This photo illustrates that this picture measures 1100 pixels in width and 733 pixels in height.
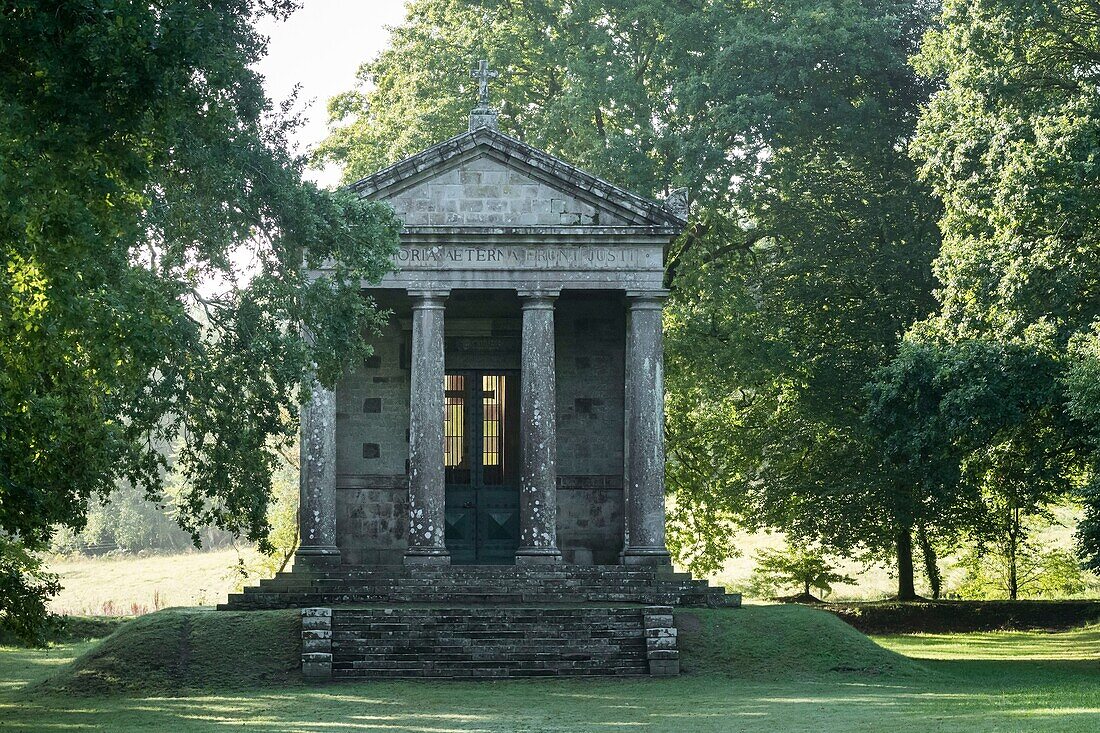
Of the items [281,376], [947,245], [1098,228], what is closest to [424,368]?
[281,376]

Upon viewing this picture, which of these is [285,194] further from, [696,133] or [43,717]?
[696,133]

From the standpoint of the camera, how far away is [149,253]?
19266mm

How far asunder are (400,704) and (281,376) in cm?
462

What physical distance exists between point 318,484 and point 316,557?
4.45 ft

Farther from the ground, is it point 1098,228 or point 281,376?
point 1098,228

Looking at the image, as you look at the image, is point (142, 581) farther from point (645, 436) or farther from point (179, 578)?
point (645, 436)

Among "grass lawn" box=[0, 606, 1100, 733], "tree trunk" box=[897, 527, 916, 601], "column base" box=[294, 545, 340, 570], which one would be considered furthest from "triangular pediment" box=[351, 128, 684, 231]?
"tree trunk" box=[897, 527, 916, 601]

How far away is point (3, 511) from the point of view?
14.2 m

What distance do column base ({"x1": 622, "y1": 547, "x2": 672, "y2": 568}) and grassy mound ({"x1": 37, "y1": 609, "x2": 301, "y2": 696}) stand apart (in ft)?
21.4

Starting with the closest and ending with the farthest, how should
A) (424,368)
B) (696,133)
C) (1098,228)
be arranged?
(1098,228)
(424,368)
(696,133)

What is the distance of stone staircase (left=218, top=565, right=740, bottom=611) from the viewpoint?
2580 cm

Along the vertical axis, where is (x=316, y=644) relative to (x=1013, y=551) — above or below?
below

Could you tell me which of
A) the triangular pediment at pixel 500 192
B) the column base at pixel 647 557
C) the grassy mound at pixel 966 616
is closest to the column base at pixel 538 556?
the column base at pixel 647 557

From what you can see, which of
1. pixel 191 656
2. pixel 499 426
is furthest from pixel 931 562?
pixel 191 656
